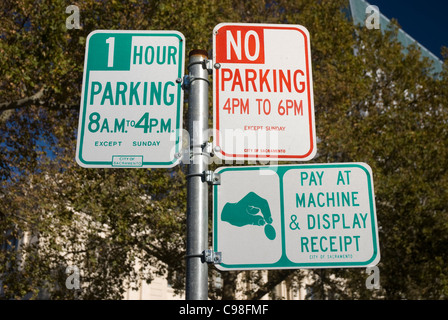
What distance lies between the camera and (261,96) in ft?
10.2

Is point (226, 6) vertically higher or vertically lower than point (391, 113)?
higher

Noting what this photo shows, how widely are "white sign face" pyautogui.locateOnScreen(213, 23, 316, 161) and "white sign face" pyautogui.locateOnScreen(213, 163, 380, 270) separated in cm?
20

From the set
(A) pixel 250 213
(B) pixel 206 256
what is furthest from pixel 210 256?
(A) pixel 250 213

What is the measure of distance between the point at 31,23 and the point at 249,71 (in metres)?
9.74

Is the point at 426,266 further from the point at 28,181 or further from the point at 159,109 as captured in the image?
the point at 159,109

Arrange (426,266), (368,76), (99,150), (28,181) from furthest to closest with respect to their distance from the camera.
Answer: (368,76) < (426,266) < (28,181) < (99,150)

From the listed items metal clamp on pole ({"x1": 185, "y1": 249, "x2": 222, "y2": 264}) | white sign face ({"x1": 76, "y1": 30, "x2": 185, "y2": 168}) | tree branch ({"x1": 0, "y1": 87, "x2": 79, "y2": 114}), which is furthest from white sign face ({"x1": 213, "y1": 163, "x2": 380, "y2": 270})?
tree branch ({"x1": 0, "y1": 87, "x2": 79, "y2": 114})

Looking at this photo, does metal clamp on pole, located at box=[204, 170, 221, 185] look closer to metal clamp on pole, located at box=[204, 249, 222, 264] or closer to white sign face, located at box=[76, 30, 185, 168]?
white sign face, located at box=[76, 30, 185, 168]

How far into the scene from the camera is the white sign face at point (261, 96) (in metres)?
3.00

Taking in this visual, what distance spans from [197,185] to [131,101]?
0.73m

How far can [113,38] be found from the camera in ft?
10.9

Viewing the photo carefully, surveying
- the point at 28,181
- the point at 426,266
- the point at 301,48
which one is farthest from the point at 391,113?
the point at 301,48

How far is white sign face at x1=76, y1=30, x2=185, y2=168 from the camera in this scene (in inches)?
115

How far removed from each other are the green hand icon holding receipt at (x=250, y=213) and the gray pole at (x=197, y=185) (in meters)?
0.30
